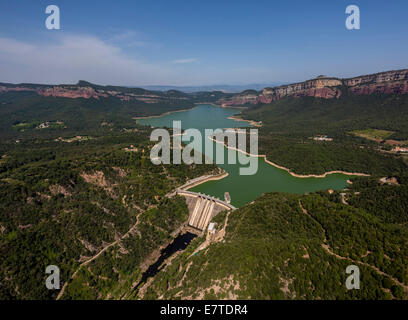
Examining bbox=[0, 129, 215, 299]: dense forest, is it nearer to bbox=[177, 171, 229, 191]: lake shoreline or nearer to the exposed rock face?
bbox=[177, 171, 229, 191]: lake shoreline

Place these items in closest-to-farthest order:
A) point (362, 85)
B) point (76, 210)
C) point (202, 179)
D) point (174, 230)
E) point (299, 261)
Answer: point (299, 261), point (76, 210), point (174, 230), point (202, 179), point (362, 85)

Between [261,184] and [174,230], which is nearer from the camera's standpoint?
[174,230]

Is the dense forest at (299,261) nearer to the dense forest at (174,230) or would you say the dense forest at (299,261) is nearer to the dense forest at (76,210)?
the dense forest at (174,230)

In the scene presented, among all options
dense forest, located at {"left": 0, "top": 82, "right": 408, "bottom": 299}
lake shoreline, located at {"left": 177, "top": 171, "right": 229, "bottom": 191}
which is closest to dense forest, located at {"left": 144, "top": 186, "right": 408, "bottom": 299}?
dense forest, located at {"left": 0, "top": 82, "right": 408, "bottom": 299}

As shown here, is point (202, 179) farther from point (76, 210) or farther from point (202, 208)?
point (76, 210)

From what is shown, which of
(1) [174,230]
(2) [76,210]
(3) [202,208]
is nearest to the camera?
(2) [76,210]

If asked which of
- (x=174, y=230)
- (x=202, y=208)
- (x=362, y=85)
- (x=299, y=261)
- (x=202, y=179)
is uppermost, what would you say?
(x=362, y=85)

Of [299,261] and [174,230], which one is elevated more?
[299,261]

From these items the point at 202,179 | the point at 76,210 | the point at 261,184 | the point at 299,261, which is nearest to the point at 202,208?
A: the point at 202,179
